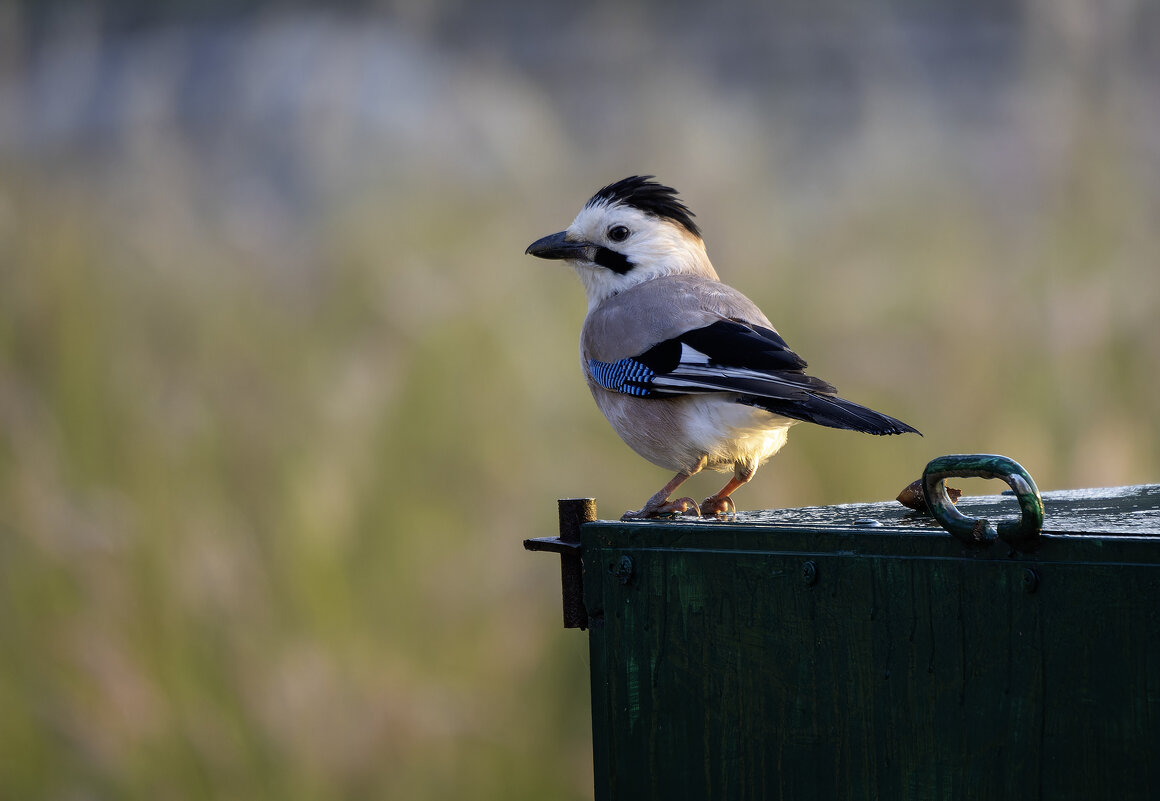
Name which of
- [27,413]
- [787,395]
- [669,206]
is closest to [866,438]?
[669,206]

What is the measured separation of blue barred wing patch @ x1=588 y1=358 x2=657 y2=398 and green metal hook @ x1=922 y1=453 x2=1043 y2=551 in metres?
1.77

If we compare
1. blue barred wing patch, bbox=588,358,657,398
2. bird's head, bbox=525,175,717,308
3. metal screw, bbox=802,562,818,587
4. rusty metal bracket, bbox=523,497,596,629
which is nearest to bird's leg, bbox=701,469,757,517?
blue barred wing patch, bbox=588,358,657,398

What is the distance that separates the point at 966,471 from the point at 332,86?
17.3ft

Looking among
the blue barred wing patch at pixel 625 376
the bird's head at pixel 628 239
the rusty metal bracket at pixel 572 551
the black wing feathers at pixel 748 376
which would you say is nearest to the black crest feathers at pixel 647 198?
the bird's head at pixel 628 239

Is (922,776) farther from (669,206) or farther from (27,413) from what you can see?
A: (27,413)

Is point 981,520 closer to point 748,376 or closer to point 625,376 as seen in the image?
point 748,376

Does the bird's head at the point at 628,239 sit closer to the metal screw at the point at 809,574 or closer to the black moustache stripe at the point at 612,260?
the black moustache stripe at the point at 612,260

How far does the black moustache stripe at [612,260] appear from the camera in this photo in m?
4.59

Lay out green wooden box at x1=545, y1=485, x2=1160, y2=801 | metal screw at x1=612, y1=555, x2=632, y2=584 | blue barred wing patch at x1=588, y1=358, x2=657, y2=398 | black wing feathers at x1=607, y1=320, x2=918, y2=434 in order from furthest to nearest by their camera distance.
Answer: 1. blue barred wing patch at x1=588, y1=358, x2=657, y2=398
2. black wing feathers at x1=607, y1=320, x2=918, y2=434
3. metal screw at x1=612, y1=555, x2=632, y2=584
4. green wooden box at x1=545, y1=485, x2=1160, y2=801

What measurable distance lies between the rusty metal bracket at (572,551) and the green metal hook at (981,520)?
1.01m

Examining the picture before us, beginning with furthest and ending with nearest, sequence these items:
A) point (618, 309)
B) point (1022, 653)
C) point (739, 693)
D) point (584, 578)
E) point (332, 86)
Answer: point (332, 86) → point (618, 309) → point (584, 578) → point (739, 693) → point (1022, 653)

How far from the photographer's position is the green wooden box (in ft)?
6.34

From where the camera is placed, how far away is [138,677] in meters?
6.18

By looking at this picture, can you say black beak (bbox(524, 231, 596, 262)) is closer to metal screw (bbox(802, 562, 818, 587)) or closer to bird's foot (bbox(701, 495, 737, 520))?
bird's foot (bbox(701, 495, 737, 520))
